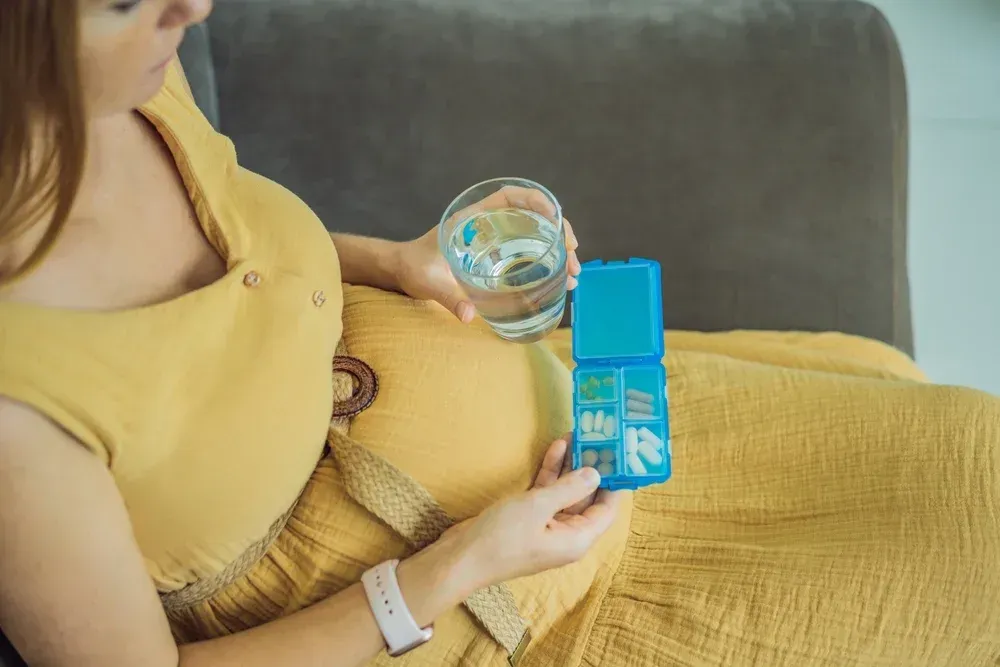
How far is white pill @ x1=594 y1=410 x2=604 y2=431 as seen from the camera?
65cm

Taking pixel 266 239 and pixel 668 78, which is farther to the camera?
pixel 668 78

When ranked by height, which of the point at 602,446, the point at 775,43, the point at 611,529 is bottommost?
the point at 611,529

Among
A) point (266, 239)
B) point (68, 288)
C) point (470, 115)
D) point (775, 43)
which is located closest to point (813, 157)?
point (775, 43)

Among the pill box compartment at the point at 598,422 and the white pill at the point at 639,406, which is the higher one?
the white pill at the point at 639,406

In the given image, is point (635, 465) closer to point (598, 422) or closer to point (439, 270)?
point (598, 422)

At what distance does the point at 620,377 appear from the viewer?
67 cm

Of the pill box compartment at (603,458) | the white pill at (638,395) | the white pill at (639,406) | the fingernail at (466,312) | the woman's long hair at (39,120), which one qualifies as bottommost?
the pill box compartment at (603,458)

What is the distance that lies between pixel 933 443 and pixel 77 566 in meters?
0.63

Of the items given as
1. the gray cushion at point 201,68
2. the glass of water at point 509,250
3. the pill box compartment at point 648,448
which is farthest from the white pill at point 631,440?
the gray cushion at point 201,68

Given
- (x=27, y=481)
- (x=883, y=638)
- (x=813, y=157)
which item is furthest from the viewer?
(x=813, y=157)

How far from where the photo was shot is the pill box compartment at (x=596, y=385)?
2.17ft

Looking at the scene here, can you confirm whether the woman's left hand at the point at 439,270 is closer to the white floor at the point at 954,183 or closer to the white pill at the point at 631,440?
the white pill at the point at 631,440

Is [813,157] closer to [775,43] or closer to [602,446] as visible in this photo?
[775,43]

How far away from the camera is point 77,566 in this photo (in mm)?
470
